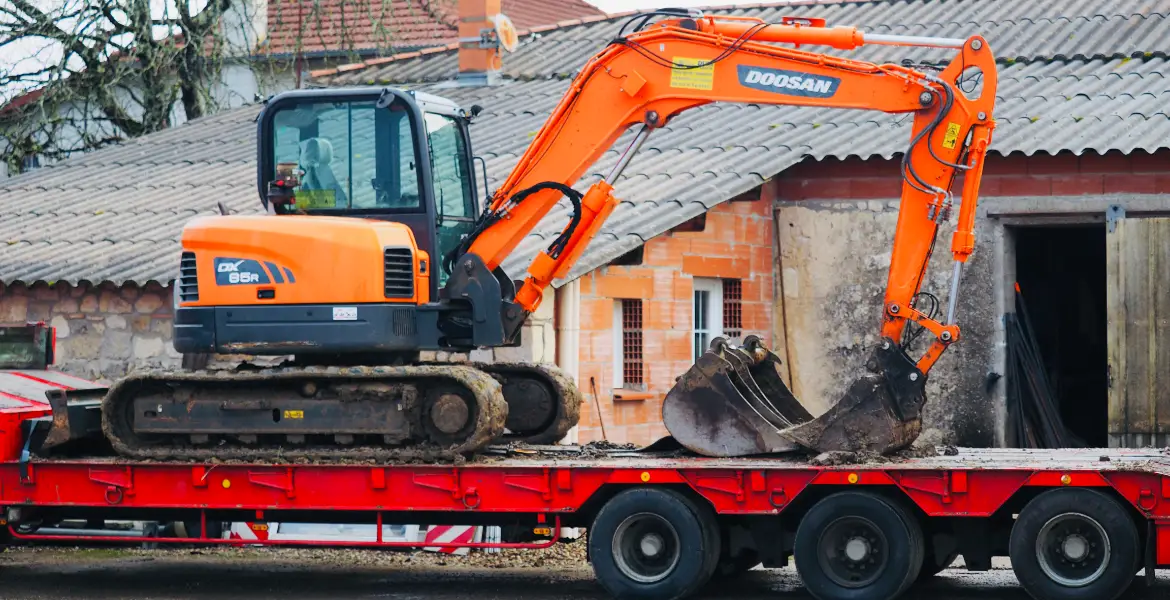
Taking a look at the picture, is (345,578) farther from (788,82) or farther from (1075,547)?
(1075,547)

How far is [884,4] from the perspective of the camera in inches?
828

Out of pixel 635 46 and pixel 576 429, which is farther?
pixel 576 429

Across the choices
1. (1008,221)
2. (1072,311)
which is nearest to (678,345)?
(1008,221)

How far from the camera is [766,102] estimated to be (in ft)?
35.5

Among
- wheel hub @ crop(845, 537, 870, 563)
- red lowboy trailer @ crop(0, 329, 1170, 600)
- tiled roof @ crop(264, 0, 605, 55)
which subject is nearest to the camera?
red lowboy trailer @ crop(0, 329, 1170, 600)

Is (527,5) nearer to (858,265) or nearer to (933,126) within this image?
(858,265)

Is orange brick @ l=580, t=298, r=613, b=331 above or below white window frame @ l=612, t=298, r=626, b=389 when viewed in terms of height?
above

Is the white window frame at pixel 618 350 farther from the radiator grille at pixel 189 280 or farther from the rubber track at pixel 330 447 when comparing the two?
the radiator grille at pixel 189 280

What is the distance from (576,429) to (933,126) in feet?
16.8

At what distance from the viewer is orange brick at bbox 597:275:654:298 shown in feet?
48.8

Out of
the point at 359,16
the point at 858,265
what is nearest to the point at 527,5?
the point at 359,16

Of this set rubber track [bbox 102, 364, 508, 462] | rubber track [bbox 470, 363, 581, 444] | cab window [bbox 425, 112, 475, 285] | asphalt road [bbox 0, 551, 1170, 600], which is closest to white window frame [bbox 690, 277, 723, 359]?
asphalt road [bbox 0, 551, 1170, 600]

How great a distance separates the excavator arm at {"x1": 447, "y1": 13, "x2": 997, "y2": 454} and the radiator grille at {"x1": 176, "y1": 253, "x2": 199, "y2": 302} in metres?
1.71

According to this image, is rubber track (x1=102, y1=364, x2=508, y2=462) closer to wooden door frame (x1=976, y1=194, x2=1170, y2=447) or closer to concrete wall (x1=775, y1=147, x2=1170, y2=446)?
concrete wall (x1=775, y1=147, x2=1170, y2=446)
